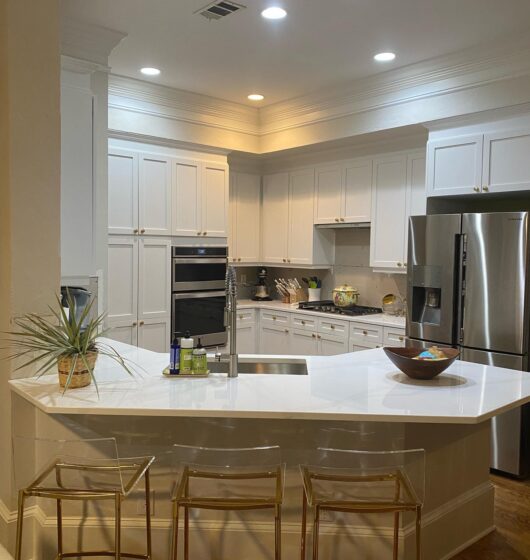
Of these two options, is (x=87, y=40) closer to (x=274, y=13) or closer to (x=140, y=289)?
(x=274, y=13)

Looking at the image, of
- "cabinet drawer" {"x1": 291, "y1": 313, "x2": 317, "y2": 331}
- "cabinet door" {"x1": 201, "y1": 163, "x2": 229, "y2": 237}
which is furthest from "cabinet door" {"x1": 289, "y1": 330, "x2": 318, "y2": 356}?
"cabinet door" {"x1": 201, "y1": 163, "x2": 229, "y2": 237}

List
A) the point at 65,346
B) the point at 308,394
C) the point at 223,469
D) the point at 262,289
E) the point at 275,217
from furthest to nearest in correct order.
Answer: the point at 262,289, the point at 275,217, the point at 65,346, the point at 308,394, the point at 223,469

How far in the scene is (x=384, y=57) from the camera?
407 centimetres

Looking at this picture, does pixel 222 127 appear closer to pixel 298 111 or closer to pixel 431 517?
pixel 298 111

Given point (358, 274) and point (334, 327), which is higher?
point (358, 274)

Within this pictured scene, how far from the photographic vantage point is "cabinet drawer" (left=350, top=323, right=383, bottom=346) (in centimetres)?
466

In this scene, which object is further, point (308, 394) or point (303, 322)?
point (303, 322)

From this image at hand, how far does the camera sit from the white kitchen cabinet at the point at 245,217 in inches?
233

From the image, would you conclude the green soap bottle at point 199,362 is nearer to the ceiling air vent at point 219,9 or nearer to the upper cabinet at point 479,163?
the ceiling air vent at point 219,9

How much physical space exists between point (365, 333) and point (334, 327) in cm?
36

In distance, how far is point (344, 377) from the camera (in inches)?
100.0

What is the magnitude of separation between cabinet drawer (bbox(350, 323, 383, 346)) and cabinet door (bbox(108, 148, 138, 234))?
206 cm

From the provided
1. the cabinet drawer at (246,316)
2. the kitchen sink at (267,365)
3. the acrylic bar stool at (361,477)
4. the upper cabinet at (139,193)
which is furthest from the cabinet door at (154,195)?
the acrylic bar stool at (361,477)

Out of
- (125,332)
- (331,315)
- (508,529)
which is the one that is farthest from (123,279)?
(508,529)
